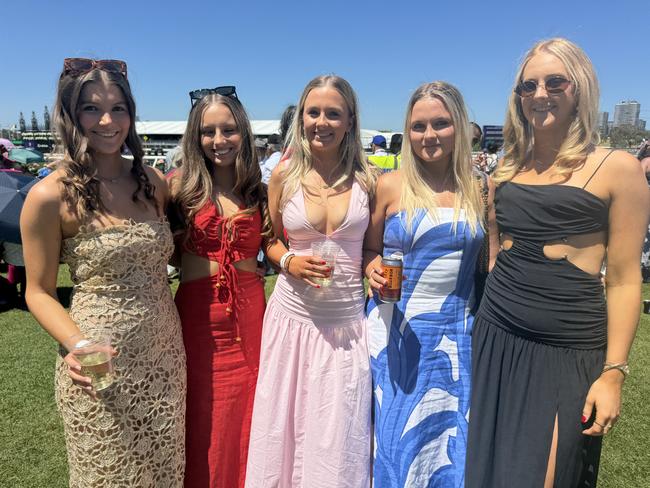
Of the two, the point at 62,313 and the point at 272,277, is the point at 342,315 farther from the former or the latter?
the point at 272,277

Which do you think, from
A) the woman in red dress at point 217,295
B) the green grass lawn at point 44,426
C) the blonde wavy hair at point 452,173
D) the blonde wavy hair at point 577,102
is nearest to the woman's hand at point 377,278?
the blonde wavy hair at point 452,173

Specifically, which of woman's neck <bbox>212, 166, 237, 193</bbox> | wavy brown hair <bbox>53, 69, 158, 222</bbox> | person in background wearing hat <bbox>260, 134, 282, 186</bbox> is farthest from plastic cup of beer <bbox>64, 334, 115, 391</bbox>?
person in background wearing hat <bbox>260, 134, 282, 186</bbox>

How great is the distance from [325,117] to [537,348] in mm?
1440

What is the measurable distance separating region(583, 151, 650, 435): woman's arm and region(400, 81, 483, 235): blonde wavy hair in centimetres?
61

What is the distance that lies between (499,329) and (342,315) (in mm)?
732

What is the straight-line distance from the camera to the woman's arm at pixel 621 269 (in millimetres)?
1684

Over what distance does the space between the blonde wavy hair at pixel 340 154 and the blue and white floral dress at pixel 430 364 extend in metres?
0.40

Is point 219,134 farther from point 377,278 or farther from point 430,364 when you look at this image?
point 430,364

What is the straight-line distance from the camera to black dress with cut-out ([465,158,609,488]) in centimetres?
178

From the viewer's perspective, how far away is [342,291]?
229cm

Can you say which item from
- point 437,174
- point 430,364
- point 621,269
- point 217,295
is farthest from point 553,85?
point 217,295

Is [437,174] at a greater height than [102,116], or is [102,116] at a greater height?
[102,116]

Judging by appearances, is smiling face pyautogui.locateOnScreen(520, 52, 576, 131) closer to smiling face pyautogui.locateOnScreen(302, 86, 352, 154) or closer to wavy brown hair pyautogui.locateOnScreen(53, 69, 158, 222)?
smiling face pyautogui.locateOnScreen(302, 86, 352, 154)

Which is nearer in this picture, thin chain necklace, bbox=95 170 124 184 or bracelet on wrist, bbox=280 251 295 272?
thin chain necklace, bbox=95 170 124 184
